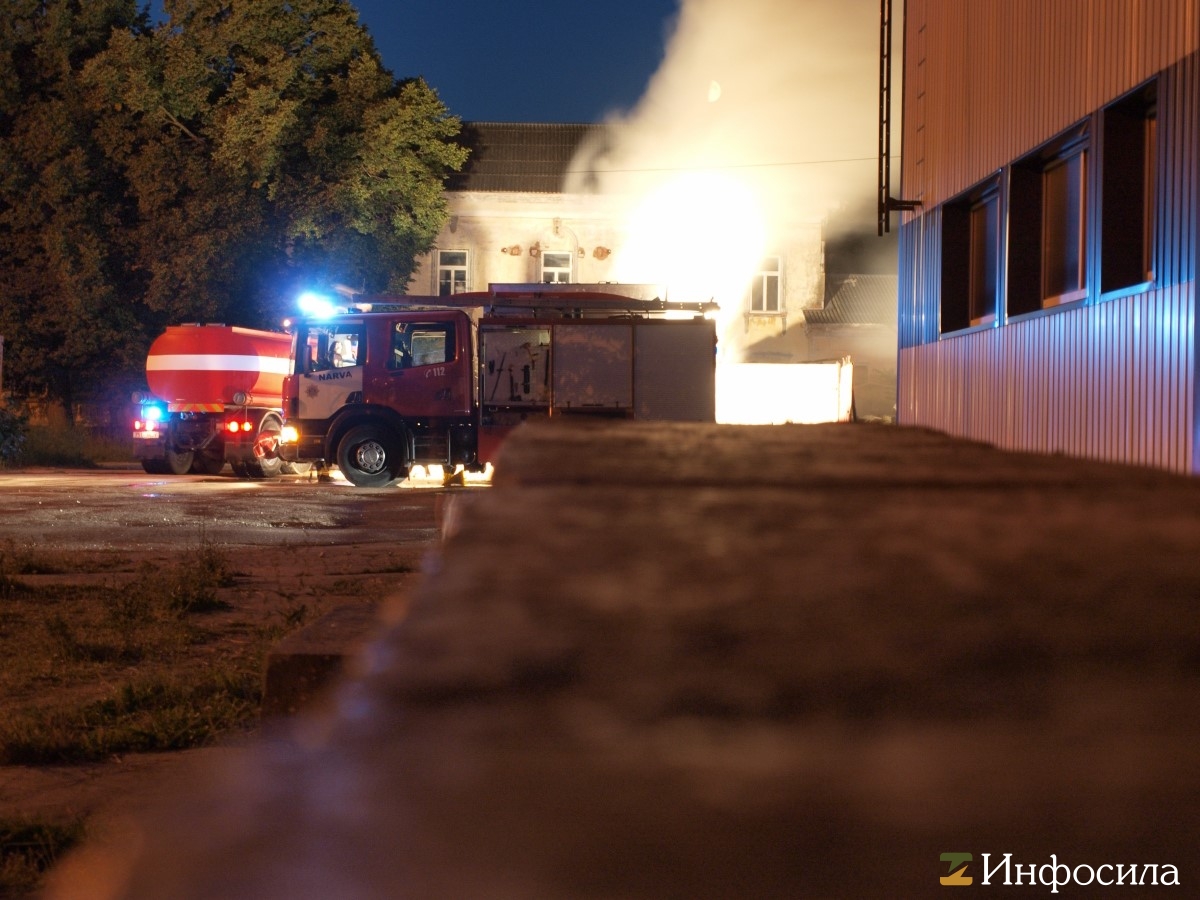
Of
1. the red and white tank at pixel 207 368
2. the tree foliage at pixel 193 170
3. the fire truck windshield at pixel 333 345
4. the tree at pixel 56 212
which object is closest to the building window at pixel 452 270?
the tree foliage at pixel 193 170

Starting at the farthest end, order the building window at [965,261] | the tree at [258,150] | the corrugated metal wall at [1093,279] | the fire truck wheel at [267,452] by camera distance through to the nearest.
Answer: the tree at [258,150]
the fire truck wheel at [267,452]
the building window at [965,261]
the corrugated metal wall at [1093,279]

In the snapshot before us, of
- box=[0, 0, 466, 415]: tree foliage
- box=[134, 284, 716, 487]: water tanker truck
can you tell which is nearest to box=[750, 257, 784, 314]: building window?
box=[0, 0, 466, 415]: tree foliage

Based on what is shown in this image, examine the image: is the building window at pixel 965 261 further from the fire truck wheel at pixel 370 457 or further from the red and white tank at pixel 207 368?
the red and white tank at pixel 207 368

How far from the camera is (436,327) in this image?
19.3 m

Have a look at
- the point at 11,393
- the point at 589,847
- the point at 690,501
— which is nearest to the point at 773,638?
the point at 589,847

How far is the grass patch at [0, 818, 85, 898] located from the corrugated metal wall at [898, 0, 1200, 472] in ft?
14.0

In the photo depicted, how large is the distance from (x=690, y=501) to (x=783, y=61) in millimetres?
32827

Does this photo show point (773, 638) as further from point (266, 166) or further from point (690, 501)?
point (266, 166)

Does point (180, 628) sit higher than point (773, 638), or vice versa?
point (773, 638)

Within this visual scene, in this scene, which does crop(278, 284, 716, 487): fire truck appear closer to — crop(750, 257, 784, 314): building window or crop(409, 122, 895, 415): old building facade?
crop(409, 122, 895, 415): old building facade

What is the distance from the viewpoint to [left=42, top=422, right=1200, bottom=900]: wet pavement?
68cm

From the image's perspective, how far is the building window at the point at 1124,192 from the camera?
1013cm

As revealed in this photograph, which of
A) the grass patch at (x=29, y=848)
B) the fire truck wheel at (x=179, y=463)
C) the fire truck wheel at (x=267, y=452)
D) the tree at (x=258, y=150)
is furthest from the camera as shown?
the tree at (x=258, y=150)

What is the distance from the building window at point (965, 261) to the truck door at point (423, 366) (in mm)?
7557
